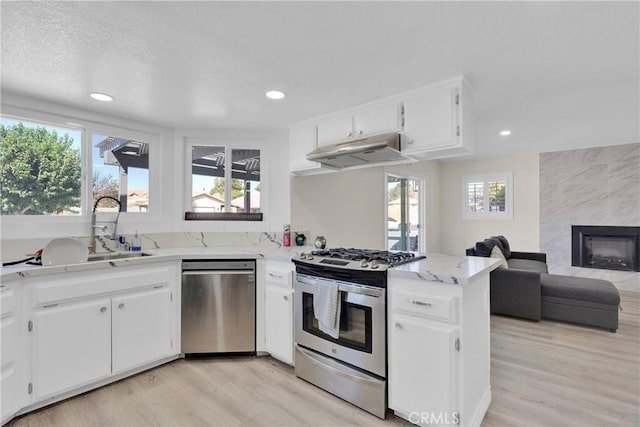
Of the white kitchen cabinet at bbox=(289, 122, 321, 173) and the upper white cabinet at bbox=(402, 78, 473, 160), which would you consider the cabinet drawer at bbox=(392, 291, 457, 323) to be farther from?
the white kitchen cabinet at bbox=(289, 122, 321, 173)

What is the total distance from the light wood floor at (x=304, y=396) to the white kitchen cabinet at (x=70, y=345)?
0.55 ft

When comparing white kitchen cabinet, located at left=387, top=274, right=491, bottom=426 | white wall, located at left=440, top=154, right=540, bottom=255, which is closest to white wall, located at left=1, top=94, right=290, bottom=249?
white kitchen cabinet, located at left=387, top=274, right=491, bottom=426

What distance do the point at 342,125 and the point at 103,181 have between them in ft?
7.60

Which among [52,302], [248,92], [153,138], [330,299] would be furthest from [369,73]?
[52,302]

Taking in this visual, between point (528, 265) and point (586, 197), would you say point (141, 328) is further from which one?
point (586, 197)

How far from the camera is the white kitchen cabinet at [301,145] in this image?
3.00 m

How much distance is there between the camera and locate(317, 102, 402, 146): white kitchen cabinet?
8.05 ft

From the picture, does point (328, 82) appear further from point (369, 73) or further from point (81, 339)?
point (81, 339)

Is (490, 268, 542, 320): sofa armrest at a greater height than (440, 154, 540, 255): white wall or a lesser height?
lesser

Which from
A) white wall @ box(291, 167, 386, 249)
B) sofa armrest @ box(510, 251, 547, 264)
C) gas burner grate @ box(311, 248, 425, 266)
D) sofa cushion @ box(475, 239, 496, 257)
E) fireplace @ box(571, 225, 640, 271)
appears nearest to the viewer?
gas burner grate @ box(311, 248, 425, 266)

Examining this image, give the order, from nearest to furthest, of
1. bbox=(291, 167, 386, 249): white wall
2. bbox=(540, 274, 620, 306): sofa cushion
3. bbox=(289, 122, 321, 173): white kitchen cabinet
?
bbox=(289, 122, 321, 173): white kitchen cabinet → bbox=(540, 274, 620, 306): sofa cushion → bbox=(291, 167, 386, 249): white wall

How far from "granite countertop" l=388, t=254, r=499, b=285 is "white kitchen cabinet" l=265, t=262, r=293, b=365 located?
0.98 meters

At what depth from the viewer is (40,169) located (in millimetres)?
2568

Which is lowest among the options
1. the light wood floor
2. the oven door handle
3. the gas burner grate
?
the light wood floor
